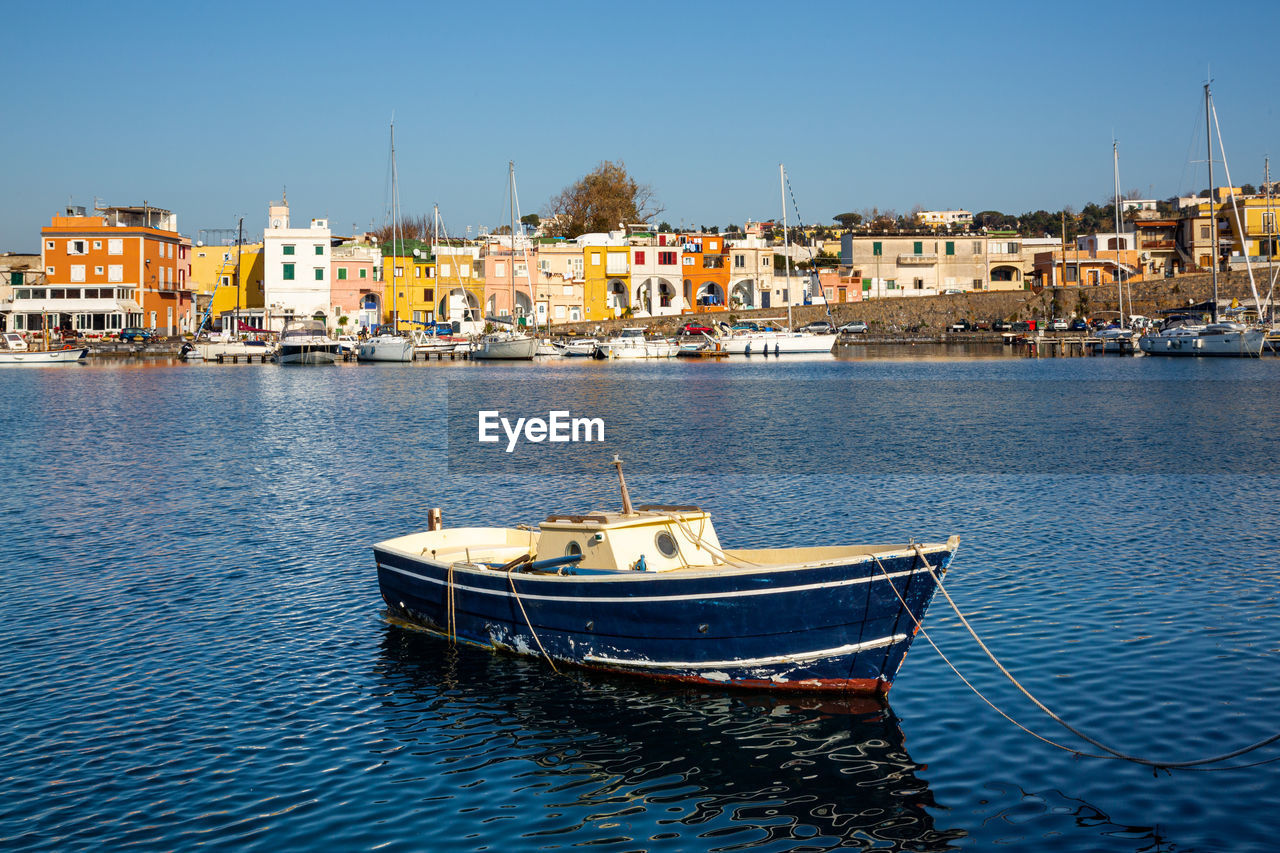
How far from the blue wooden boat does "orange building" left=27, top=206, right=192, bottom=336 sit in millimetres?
106747

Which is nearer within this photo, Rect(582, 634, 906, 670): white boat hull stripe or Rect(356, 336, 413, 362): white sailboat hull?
Rect(582, 634, 906, 670): white boat hull stripe

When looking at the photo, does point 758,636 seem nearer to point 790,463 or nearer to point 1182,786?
point 1182,786

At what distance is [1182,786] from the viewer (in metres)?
13.0

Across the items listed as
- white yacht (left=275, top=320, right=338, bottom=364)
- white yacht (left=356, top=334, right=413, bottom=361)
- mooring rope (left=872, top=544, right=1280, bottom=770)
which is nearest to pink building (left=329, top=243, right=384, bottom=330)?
white yacht (left=356, top=334, right=413, bottom=361)

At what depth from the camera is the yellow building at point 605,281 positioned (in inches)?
5064

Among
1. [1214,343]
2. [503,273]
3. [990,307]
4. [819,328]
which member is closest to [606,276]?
[503,273]

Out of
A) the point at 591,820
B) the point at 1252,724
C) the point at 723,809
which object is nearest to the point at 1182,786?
the point at 1252,724

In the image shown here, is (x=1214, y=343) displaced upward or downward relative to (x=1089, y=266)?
downward

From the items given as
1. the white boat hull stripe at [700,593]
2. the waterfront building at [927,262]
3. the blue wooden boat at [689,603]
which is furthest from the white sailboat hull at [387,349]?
the white boat hull stripe at [700,593]

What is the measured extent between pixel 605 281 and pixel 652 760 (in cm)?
11827

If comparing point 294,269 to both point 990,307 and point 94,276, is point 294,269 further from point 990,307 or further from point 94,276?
point 990,307

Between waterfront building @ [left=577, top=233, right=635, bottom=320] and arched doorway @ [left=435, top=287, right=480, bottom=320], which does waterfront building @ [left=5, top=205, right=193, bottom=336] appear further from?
waterfront building @ [left=577, top=233, right=635, bottom=320]

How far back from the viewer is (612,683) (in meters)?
16.8

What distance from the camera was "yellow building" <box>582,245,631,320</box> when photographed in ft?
422
